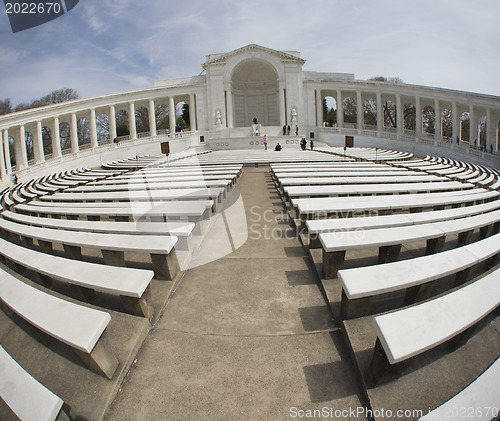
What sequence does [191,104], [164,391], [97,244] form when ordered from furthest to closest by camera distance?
[191,104]
[97,244]
[164,391]

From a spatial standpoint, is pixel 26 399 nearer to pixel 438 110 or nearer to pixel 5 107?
pixel 438 110

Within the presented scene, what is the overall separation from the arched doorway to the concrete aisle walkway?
4887 centimetres

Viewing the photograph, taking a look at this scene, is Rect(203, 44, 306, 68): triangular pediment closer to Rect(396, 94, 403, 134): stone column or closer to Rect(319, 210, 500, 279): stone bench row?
Rect(396, 94, 403, 134): stone column

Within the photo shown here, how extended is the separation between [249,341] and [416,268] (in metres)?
1.69

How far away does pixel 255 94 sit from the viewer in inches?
2028

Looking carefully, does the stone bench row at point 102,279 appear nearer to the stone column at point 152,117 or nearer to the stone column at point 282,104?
the stone column at point 282,104

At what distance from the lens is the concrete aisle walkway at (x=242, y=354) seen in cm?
225

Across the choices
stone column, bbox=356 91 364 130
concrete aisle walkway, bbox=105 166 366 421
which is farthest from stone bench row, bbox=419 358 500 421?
stone column, bbox=356 91 364 130

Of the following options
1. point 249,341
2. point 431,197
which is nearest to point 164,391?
point 249,341

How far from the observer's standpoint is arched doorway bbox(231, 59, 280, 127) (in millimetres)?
48812

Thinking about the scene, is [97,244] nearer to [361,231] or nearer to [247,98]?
[361,231]

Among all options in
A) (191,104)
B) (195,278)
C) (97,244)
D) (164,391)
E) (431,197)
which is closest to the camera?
(164,391)

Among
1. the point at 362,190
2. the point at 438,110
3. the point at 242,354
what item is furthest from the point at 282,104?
the point at 242,354

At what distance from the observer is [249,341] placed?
2.88 meters
